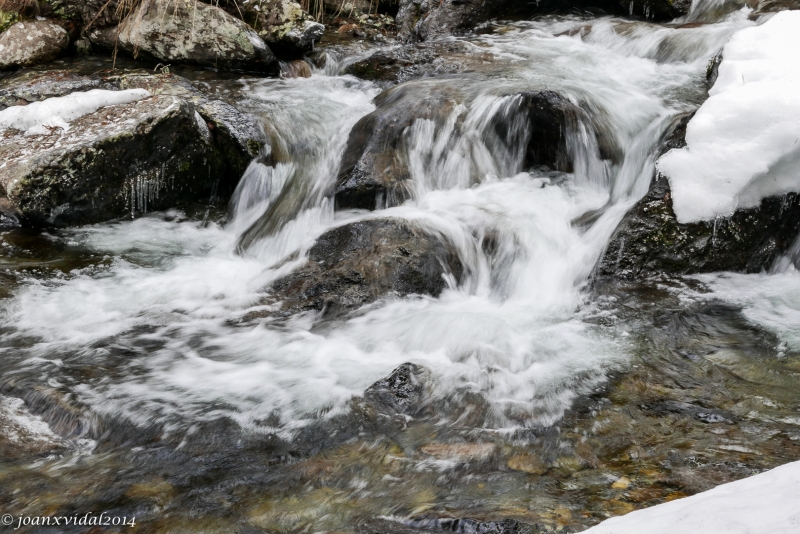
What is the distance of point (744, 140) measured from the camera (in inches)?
185

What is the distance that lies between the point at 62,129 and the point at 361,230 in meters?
3.23

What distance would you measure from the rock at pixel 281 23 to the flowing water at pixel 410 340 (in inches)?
55.0

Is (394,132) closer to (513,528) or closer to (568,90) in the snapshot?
(568,90)

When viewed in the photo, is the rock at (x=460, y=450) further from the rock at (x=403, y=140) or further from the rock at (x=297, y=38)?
the rock at (x=297, y=38)

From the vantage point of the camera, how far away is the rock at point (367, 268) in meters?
4.84

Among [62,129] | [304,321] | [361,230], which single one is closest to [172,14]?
[62,129]

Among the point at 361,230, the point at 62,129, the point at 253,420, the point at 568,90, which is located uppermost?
the point at 568,90

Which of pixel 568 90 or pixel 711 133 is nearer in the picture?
pixel 711 133

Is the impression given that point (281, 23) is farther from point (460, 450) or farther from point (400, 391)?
point (460, 450)

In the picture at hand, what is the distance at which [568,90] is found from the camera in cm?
657

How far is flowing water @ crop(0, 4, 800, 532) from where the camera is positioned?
115 inches

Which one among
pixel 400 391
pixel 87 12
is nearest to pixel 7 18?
pixel 87 12

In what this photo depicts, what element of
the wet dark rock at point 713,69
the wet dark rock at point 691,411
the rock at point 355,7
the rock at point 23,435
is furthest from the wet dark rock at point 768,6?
the rock at point 23,435

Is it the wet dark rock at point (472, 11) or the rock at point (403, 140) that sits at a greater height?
the wet dark rock at point (472, 11)
